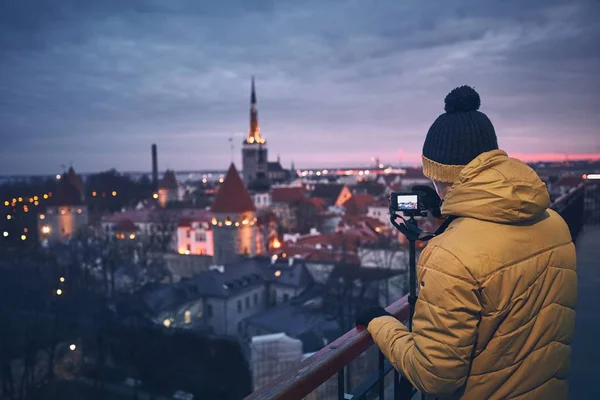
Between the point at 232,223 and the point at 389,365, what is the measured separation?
93.3ft

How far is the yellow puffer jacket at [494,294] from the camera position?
1.41 meters

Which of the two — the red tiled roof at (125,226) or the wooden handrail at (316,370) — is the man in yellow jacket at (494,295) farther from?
the red tiled roof at (125,226)

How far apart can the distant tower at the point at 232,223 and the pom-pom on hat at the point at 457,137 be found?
28.9 m

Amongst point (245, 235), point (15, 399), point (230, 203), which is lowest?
point (15, 399)

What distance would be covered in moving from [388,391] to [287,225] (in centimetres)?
4411

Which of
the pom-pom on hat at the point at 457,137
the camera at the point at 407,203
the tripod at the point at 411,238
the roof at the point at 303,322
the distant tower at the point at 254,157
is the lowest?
the roof at the point at 303,322

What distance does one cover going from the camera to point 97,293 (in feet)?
74.6

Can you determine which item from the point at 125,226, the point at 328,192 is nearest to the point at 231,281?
the point at 125,226

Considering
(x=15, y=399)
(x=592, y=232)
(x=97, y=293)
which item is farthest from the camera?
(x=97, y=293)

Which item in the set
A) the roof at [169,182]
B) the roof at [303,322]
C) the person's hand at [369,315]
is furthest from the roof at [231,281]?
the roof at [169,182]

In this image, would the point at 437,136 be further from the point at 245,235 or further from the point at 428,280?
the point at 245,235

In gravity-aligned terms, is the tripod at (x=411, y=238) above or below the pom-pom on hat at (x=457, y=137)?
below

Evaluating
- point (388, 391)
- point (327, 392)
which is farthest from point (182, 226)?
point (388, 391)

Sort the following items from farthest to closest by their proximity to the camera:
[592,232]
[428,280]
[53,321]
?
1. [53,321]
2. [592,232]
3. [428,280]
